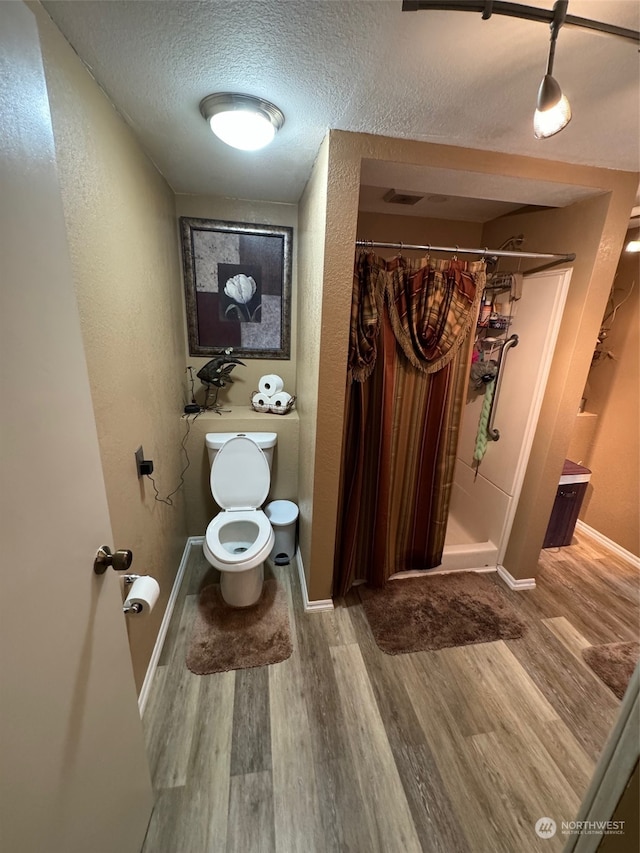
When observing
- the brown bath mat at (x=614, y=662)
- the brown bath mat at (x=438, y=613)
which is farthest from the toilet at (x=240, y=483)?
the brown bath mat at (x=614, y=662)

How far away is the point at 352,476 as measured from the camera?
1851 mm

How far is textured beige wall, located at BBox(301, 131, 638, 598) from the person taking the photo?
135cm

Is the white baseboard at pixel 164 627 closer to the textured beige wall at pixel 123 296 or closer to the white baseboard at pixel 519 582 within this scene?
the textured beige wall at pixel 123 296

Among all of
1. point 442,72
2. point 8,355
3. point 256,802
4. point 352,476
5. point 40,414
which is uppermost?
point 442,72

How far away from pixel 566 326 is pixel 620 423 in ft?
4.16

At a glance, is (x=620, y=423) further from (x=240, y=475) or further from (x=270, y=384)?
(x=240, y=475)

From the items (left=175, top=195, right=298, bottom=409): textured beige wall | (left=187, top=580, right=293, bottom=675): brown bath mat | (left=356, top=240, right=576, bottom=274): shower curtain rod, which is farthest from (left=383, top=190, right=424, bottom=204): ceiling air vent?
(left=187, top=580, right=293, bottom=675): brown bath mat

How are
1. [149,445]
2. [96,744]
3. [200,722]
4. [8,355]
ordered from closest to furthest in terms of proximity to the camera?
[8,355] → [96,744] → [200,722] → [149,445]

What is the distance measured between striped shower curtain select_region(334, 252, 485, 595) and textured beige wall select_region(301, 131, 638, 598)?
5.6 inches

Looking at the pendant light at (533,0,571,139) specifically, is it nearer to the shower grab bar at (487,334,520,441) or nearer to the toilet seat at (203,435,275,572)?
the shower grab bar at (487,334,520,441)

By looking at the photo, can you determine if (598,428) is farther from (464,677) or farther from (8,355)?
(8,355)

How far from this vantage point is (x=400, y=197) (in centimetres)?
200

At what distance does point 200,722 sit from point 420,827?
2.91ft

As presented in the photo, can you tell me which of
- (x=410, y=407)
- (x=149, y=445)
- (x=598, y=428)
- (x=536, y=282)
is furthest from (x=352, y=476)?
(x=598, y=428)
